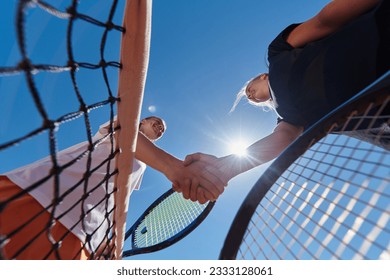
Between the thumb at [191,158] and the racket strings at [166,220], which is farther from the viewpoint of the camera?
the racket strings at [166,220]

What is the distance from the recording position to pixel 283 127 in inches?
75.4

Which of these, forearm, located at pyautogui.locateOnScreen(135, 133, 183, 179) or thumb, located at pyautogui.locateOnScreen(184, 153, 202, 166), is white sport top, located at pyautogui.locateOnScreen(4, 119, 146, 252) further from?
thumb, located at pyautogui.locateOnScreen(184, 153, 202, 166)

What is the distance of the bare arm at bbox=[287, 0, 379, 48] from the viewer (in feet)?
4.50

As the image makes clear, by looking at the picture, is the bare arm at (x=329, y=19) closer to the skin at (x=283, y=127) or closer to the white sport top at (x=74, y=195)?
the skin at (x=283, y=127)

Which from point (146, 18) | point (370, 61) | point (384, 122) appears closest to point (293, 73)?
point (370, 61)

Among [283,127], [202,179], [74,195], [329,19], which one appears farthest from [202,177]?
[329,19]

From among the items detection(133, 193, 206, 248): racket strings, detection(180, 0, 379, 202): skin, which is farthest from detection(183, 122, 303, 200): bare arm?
detection(133, 193, 206, 248): racket strings

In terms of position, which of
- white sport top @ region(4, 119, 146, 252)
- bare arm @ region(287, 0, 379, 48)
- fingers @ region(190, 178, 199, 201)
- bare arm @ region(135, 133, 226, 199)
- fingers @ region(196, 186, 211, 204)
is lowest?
white sport top @ region(4, 119, 146, 252)

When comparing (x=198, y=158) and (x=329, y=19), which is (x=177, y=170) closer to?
(x=198, y=158)

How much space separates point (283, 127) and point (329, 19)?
699mm

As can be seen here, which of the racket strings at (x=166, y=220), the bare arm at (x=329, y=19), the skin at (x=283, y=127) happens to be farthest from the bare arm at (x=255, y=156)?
the racket strings at (x=166, y=220)

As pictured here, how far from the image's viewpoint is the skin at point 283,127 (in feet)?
4.60

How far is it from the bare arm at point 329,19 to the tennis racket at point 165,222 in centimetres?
140

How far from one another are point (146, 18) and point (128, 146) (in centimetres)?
57
